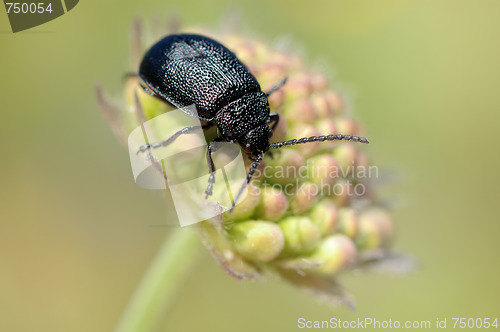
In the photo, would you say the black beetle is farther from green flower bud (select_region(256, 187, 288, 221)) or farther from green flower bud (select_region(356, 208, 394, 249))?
green flower bud (select_region(356, 208, 394, 249))

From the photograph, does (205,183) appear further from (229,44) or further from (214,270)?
(214,270)

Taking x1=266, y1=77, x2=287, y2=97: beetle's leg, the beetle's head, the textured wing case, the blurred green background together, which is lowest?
the blurred green background

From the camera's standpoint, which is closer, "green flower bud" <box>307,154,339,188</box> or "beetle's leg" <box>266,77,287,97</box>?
"green flower bud" <box>307,154,339,188</box>

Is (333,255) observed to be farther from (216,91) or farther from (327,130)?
(216,91)

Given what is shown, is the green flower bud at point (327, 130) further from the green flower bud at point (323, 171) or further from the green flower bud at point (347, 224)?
the green flower bud at point (347, 224)

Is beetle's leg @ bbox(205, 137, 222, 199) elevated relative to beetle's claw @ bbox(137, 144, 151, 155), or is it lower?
lower

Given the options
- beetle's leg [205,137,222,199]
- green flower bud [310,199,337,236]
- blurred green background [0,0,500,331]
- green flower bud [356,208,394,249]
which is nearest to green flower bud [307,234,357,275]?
green flower bud [310,199,337,236]

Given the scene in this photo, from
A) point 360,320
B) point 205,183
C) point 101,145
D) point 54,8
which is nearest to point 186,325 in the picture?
point 360,320
